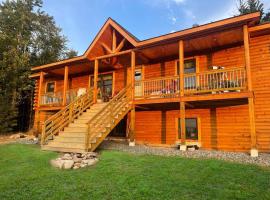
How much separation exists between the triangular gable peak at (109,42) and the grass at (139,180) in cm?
733

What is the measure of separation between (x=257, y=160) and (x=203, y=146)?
374 cm

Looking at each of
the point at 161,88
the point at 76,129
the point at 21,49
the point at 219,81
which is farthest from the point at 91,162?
the point at 21,49

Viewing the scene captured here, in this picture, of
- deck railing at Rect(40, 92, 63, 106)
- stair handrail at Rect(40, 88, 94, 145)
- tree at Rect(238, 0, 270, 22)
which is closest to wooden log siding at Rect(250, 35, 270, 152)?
stair handrail at Rect(40, 88, 94, 145)

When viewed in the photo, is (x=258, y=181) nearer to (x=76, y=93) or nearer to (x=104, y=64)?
(x=104, y=64)

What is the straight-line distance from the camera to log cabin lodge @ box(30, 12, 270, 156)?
9336mm

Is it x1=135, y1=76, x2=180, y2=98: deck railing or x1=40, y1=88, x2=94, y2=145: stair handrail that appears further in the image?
x1=135, y1=76, x2=180, y2=98: deck railing

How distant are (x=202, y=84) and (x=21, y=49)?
77.0 ft

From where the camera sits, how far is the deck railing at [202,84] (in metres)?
9.30

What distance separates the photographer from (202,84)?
36.9 feet

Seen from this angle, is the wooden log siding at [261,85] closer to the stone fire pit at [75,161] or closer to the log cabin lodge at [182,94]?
the log cabin lodge at [182,94]

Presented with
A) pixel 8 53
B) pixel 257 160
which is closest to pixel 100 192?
pixel 257 160

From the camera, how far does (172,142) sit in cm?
1221

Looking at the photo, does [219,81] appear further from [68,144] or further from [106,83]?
[106,83]

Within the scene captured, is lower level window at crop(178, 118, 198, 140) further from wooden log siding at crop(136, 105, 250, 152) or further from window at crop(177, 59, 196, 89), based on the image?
window at crop(177, 59, 196, 89)
